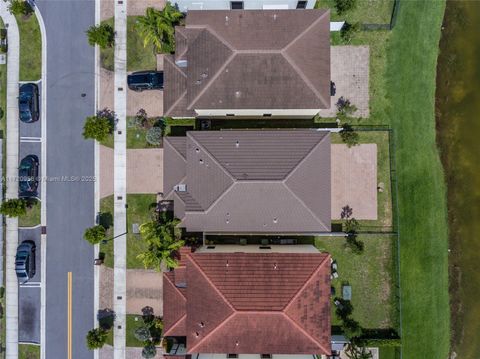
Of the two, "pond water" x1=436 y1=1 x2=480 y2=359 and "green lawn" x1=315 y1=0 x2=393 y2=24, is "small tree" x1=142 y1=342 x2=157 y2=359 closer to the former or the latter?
"pond water" x1=436 y1=1 x2=480 y2=359

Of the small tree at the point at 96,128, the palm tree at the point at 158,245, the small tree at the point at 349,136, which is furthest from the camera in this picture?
the small tree at the point at 349,136

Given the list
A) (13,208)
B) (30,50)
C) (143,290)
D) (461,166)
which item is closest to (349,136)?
(461,166)

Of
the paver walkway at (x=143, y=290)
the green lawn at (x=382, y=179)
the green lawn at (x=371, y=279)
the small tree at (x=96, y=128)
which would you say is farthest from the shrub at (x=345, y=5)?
the paver walkway at (x=143, y=290)

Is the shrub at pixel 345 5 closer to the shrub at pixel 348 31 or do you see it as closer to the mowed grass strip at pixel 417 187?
the shrub at pixel 348 31

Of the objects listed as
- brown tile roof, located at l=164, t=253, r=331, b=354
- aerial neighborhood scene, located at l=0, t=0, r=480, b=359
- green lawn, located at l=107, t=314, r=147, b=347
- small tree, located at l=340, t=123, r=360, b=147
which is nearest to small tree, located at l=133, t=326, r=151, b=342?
aerial neighborhood scene, located at l=0, t=0, r=480, b=359

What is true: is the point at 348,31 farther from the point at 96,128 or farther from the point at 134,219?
the point at 134,219

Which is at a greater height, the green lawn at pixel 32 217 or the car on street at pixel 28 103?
the car on street at pixel 28 103
